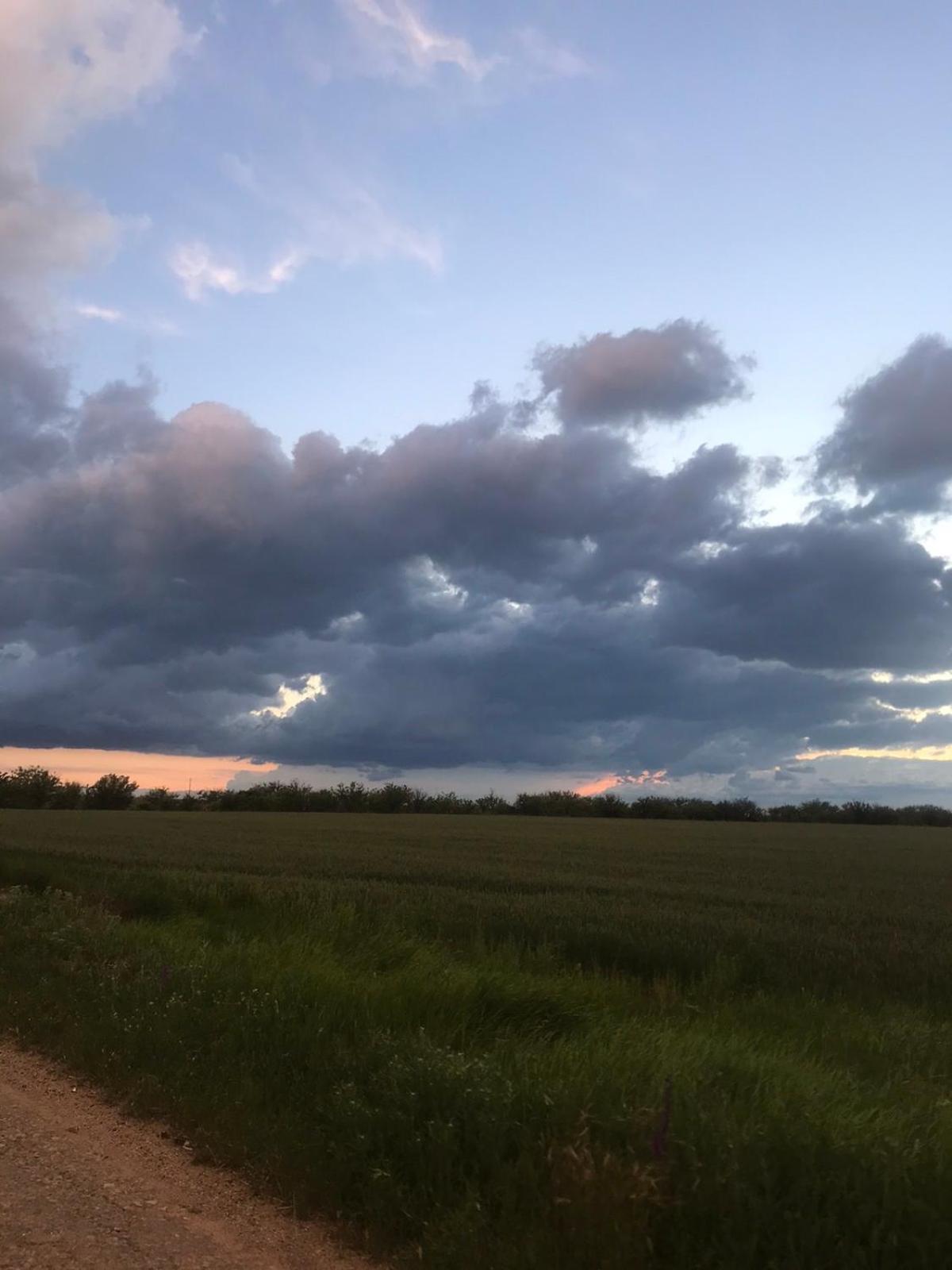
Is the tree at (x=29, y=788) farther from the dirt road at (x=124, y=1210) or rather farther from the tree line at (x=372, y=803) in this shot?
the dirt road at (x=124, y=1210)

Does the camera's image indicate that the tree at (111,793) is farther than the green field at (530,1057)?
Yes

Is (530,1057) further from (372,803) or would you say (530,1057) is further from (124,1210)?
Result: (372,803)

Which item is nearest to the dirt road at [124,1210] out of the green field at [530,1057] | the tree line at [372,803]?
the green field at [530,1057]

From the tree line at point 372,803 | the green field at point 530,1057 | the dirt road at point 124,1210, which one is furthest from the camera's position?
the tree line at point 372,803

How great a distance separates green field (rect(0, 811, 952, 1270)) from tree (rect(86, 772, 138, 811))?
11454cm

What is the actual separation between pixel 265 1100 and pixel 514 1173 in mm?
2197

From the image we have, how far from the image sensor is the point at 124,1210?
202 inches

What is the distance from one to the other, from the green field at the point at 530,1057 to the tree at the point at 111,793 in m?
115

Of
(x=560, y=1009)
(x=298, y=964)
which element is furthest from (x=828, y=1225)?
(x=298, y=964)

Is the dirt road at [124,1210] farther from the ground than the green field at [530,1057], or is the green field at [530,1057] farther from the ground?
the green field at [530,1057]

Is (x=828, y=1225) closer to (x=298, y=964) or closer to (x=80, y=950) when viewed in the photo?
(x=298, y=964)

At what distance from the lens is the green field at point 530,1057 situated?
4.43 meters

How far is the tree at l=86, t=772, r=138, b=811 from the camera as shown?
125 meters

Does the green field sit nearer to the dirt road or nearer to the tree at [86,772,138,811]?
the dirt road
